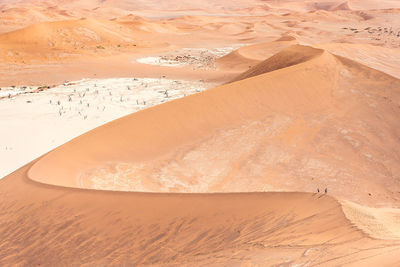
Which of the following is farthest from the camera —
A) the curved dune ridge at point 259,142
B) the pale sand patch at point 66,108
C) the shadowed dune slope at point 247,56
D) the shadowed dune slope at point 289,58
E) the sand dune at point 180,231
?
the shadowed dune slope at point 247,56

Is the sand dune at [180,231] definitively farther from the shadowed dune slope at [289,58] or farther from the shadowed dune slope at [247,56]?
the shadowed dune slope at [247,56]

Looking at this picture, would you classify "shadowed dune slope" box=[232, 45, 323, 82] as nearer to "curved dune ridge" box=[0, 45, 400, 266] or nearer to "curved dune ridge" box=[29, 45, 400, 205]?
"curved dune ridge" box=[0, 45, 400, 266]

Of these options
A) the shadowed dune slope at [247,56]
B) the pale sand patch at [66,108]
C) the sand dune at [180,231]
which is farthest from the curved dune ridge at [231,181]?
the shadowed dune slope at [247,56]

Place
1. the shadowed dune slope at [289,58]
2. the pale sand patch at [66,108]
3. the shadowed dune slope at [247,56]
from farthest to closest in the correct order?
the shadowed dune slope at [247,56], the shadowed dune slope at [289,58], the pale sand patch at [66,108]

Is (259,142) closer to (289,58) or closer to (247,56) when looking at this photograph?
(289,58)

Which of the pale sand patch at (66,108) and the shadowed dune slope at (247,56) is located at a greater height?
A: the shadowed dune slope at (247,56)

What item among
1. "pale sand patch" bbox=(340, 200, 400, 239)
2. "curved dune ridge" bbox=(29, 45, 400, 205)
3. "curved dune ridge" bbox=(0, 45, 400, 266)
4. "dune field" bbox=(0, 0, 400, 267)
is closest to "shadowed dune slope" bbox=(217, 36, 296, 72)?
"dune field" bbox=(0, 0, 400, 267)

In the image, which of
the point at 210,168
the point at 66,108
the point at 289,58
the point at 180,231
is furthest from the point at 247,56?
the point at 180,231
